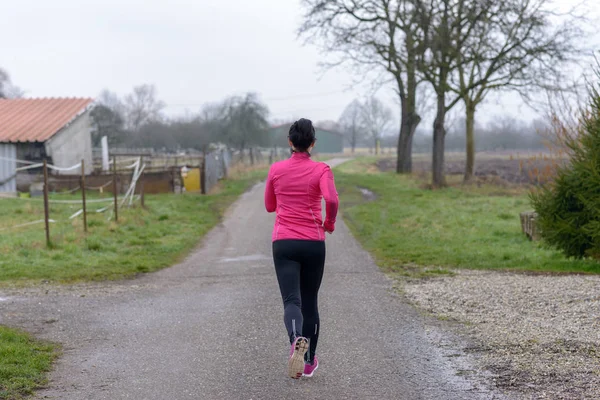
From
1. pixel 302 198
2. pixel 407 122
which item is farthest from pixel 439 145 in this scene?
pixel 302 198

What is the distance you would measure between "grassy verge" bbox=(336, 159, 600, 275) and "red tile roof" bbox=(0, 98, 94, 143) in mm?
12735

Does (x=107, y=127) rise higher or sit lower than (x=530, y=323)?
higher

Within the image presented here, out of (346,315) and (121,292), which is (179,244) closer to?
(121,292)

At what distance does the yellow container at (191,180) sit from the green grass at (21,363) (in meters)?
21.4

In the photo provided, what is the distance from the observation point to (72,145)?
1212 inches

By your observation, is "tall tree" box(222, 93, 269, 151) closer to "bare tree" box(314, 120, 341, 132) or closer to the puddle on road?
the puddle on road

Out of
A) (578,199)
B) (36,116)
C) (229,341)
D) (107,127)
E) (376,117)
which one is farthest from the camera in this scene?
(376,117)

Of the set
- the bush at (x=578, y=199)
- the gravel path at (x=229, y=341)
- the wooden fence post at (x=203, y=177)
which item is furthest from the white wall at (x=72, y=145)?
the bush at (x=578, y=199)

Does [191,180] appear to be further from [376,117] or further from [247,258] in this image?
[376,117]

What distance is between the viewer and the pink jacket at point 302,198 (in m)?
4.88

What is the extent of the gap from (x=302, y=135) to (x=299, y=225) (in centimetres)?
66

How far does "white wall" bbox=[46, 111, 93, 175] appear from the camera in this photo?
28891 millimetres

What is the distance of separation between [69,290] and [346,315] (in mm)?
4259

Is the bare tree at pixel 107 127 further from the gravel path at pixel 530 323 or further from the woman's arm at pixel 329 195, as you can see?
the woman's arm at pixel 329 195
